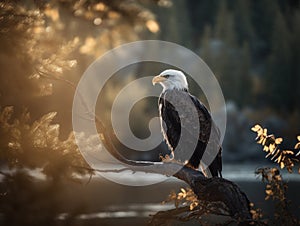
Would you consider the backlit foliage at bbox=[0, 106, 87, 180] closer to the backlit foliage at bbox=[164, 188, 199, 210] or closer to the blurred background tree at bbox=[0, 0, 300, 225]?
the blurred background tree at bbox=[0, 0, 300, 225]

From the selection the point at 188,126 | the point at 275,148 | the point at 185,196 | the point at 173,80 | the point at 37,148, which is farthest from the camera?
the point at 173,80

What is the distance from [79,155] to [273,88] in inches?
2556

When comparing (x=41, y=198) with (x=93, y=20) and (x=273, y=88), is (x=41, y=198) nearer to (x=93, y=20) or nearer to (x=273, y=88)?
(x=93, y=20)

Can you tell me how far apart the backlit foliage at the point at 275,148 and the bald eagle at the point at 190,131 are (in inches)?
102

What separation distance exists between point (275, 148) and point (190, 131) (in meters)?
3.22

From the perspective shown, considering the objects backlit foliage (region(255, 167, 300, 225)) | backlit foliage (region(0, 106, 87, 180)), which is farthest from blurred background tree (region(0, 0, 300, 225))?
backlit foliage (region(255, 167, 300, 225))

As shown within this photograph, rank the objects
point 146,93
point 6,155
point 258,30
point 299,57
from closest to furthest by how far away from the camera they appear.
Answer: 1. point 6,155
2. point 146,93
3. point 299,57
4. point 258,30

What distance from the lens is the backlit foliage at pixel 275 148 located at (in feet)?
14.2

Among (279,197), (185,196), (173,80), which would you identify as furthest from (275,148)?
(173,80)

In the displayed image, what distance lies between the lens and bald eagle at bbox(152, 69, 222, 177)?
7.30 meters

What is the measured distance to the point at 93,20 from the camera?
16.7ft

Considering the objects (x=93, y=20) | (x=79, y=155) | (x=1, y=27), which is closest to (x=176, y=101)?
(x=93, y=20)

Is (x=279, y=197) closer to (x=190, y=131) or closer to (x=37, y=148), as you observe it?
(x=37, y=148)

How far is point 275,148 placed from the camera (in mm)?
4387
